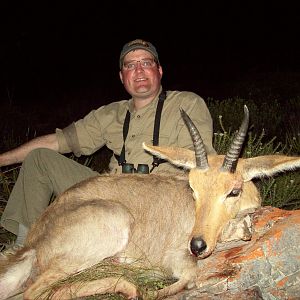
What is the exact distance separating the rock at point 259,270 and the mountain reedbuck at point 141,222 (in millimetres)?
267

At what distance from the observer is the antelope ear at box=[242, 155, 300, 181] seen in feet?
14.1

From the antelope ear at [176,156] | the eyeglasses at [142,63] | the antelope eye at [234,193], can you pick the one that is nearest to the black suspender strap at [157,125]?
the eyeglasses at [142,63]

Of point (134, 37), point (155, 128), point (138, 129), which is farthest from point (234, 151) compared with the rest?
point (134, 37)

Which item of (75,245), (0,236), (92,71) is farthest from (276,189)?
(92,71)

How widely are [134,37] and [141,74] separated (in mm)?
26178

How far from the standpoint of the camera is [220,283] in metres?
4.23

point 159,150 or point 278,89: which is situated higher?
point 278,89

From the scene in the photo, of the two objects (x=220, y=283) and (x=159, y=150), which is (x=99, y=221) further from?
(x=220, y=283)

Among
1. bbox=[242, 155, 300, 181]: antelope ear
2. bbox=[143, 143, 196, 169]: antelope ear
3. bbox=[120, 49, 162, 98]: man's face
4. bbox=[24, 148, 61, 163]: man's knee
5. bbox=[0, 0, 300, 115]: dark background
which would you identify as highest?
bbox=[0, 0, 300, 115]: dark background

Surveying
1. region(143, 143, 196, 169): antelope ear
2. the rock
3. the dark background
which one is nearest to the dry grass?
the rock

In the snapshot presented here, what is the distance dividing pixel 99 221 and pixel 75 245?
324 mm

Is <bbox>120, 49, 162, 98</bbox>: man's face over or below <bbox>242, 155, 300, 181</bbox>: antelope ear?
over

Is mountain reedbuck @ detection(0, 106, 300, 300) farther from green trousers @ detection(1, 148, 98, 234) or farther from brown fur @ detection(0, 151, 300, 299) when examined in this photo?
green trousers @ detection(1, 148, 98, 234)

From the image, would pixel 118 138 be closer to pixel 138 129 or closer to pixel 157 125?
pixel 138 129
